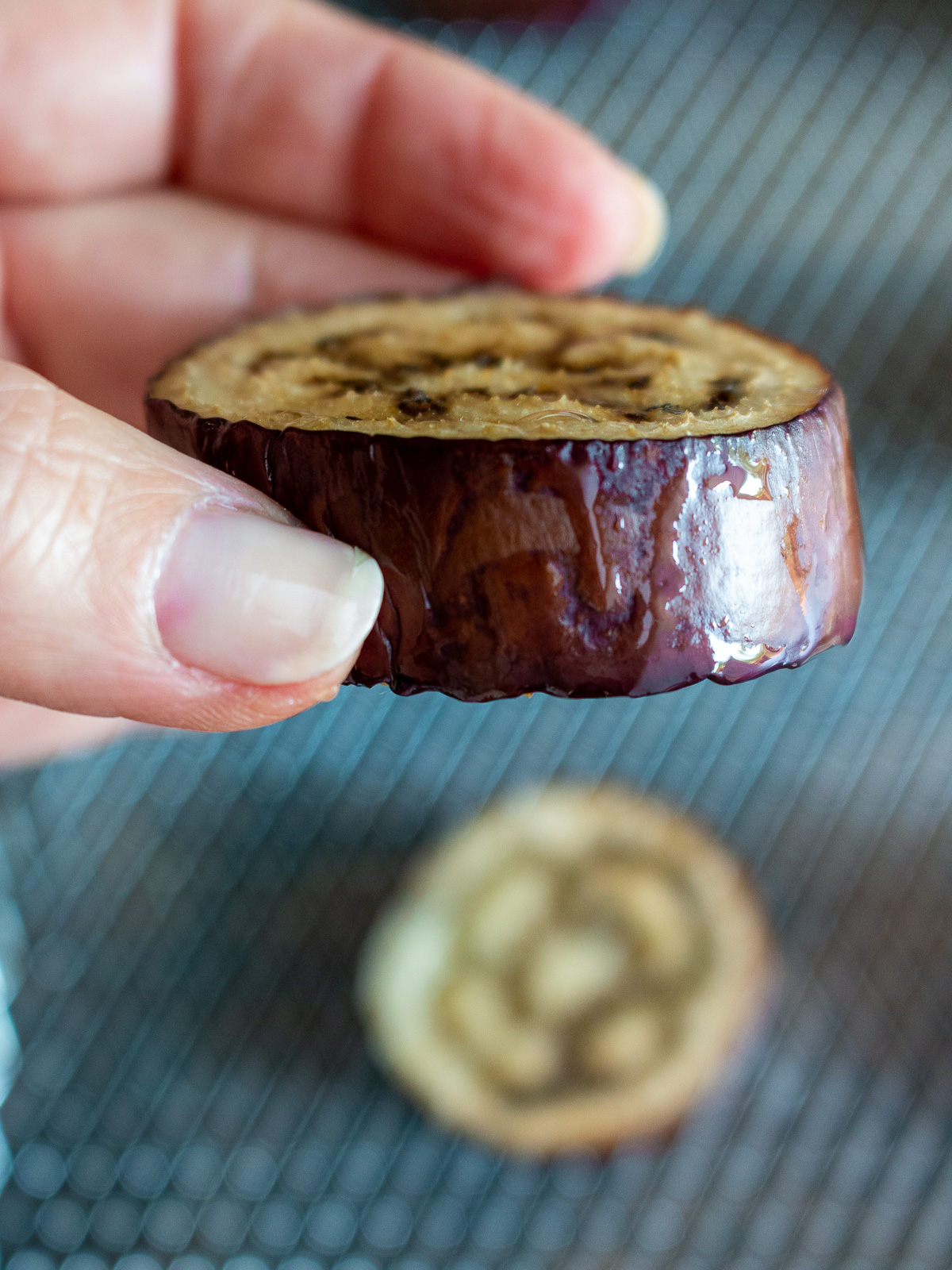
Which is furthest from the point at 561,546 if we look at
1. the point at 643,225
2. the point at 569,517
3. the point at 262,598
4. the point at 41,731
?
the point at 41,731

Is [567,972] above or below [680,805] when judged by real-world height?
below

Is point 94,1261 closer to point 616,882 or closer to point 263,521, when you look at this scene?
point 616,882

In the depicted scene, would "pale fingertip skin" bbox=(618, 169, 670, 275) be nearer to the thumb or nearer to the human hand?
the human hand

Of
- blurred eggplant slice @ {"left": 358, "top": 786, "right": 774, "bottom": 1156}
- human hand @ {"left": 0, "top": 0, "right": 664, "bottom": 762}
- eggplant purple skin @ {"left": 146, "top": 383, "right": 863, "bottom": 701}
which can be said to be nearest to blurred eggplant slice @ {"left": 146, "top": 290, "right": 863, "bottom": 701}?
eggplant purple skin @ {"left": 146, "top": 383, "right": 863, "bottom": 701}

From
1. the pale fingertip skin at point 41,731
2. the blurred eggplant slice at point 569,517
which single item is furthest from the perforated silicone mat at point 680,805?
the blurred eggplant slice at point 569,517

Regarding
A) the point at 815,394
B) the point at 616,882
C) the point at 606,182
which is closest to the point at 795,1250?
the point at 616,882

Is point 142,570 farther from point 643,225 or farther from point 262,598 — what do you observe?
point 643,225
